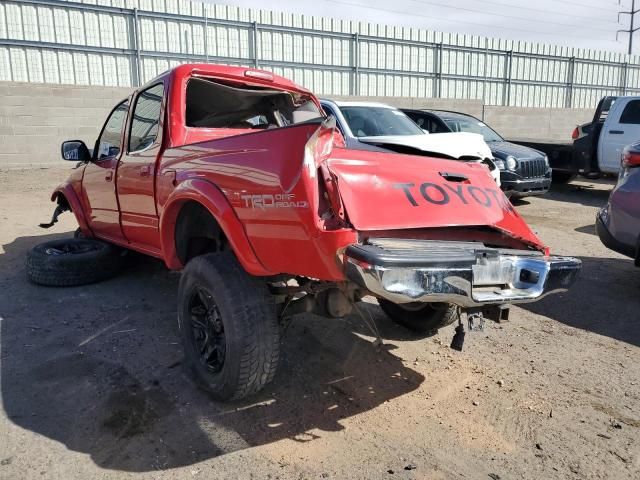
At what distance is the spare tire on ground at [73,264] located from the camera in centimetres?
521

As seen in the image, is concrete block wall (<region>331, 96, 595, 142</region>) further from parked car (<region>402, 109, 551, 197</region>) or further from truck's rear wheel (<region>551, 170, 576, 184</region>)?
parked car (<region>402, 109, 551, 197</region>)

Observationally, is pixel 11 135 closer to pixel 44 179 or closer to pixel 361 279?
pixel 44 179

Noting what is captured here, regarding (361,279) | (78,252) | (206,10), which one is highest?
(206,10)

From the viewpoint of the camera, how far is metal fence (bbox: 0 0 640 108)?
45.4 ft

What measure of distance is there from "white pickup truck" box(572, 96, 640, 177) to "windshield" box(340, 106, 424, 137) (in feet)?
17.1

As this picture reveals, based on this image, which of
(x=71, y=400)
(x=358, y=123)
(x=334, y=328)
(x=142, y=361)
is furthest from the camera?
(x=358, y=123)

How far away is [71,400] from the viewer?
3256mm

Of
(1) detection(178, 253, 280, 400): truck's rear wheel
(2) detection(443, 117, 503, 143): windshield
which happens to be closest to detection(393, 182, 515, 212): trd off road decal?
(1) detection(178, 253, 280, 400): truck's rear wheel

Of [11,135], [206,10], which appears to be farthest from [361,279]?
[206,10]

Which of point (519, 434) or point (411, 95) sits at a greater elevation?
point (411, 95)

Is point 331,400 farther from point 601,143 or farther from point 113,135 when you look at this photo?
point 601,143

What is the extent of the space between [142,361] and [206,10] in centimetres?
1413

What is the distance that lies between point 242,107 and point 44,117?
35.8ft

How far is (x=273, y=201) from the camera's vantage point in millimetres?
2643
